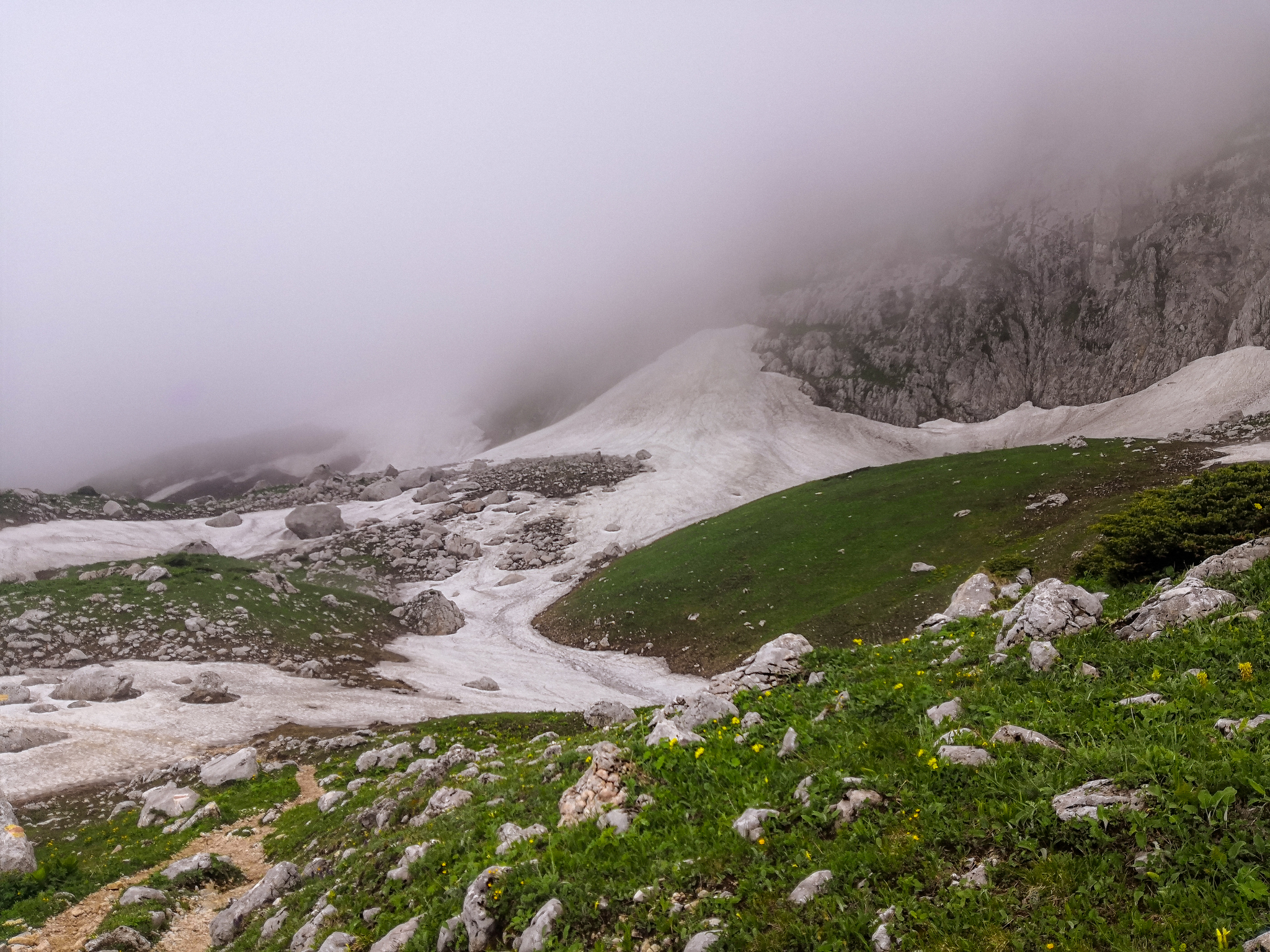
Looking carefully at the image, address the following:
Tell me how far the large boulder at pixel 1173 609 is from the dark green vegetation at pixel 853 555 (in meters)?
23.0

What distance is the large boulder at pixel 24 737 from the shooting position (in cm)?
2830

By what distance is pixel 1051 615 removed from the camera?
1262 centimetres

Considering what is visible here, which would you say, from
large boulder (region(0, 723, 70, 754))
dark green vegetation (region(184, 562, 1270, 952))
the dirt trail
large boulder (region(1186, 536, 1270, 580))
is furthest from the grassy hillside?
large boulder (region(0, 723, 70, 754))

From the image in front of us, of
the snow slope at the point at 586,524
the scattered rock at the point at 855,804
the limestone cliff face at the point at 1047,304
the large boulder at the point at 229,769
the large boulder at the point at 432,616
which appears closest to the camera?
the scattered rock at the point at 855,804

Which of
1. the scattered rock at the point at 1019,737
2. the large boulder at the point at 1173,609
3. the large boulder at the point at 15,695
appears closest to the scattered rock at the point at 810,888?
the scattered rock at the point at 1019,737

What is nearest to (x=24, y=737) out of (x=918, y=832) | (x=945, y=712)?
(x=918, y=832)

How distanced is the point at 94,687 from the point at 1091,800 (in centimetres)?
4856

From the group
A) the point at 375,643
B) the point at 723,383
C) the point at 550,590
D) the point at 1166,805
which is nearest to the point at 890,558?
the point at 550,590

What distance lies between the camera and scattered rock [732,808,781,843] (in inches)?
321

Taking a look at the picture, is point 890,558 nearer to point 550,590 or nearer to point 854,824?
point 550,590

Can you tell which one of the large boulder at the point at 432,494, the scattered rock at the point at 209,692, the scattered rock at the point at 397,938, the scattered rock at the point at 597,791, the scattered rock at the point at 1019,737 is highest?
the scattered rock at the point at 1019,737

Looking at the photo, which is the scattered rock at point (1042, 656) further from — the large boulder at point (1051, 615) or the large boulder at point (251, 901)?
the large boulder at point (251, 901)

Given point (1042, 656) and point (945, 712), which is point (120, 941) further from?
point (1042, 656)

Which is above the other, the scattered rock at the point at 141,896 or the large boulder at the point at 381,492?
the scattered rock at the point at 141,896
